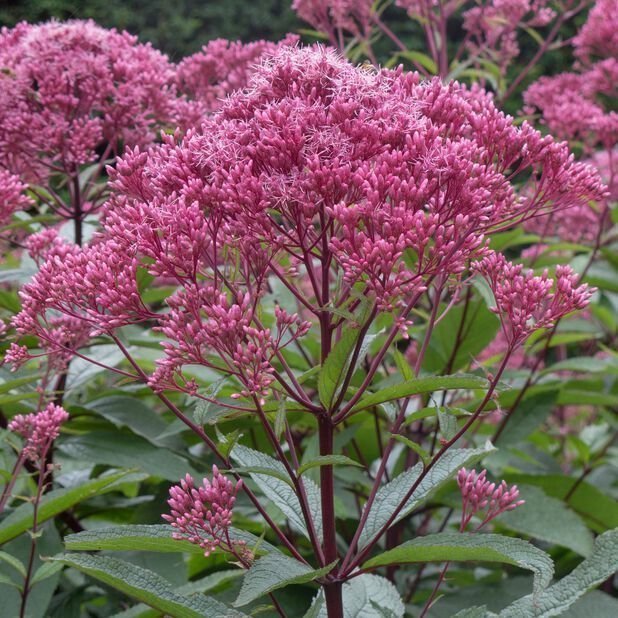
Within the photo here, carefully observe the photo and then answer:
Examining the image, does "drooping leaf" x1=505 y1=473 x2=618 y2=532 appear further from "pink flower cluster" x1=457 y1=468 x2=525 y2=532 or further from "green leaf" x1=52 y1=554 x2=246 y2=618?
"green leaf" x1=52 y1=554 x2=246 y2=618

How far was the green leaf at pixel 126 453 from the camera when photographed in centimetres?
225

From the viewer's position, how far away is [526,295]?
5.02 feet

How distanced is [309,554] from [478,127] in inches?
56.9

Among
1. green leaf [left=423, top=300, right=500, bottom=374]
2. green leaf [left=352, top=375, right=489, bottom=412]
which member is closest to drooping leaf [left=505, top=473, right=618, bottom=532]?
green leaf [left=423, top=300, right=500, bottom=374]

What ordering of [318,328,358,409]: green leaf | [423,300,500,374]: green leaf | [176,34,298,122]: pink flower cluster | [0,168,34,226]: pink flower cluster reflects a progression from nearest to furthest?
[318,328,358,409]: green leaf → [0,168,34,226]: pink flower cluster → [423,300,500,374]: green leaf → [176,34,298,122]: pink flower cluster

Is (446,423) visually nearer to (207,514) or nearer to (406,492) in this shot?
(406,492)

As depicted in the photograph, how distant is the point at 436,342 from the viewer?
A: 9.09 ft

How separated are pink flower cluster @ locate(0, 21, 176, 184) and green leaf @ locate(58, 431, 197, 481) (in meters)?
0.80

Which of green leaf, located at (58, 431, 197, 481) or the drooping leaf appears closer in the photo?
green leaf, located at (58, 431, 197, 481)

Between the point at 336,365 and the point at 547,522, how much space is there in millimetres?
1324

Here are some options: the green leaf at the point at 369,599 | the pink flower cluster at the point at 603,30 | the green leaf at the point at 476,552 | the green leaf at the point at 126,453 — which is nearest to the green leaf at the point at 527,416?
the green leaf at the point at 369,599

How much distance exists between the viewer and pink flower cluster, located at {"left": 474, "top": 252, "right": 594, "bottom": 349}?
59.9 inches

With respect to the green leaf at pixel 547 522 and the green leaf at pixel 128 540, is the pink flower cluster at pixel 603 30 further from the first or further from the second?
the green leaf at pixel 128 540

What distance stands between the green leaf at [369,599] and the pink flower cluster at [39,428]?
693mm
